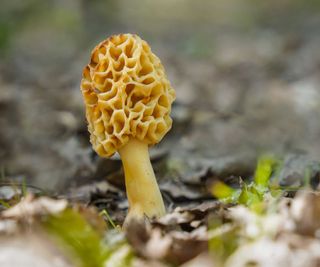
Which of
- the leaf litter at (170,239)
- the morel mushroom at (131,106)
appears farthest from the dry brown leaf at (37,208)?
the morel mushroom at (131,106)

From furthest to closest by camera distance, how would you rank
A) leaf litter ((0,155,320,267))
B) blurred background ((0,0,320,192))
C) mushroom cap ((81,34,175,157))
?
blurred background ((0,0,320,192)) < mushroom cap ((81,34,175,157)) < leaf litter ((0,155,320,267))

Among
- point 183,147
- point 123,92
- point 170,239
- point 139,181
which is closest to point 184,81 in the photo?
point 183,147

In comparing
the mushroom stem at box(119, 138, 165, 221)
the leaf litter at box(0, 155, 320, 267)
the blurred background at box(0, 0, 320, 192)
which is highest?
the blurred background at box(0, 0, 320, 192)

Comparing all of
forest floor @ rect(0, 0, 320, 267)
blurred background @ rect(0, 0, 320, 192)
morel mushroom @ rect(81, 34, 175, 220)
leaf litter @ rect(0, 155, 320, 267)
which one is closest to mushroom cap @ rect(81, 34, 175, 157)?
morel mushroom @ rect(81, 34, 175, 220)

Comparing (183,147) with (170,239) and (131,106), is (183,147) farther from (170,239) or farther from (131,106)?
(170,239)

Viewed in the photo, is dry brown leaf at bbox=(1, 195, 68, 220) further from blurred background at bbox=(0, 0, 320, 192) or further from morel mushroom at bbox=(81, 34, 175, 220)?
blurred background at bbox=(0, 0, 320, 192)

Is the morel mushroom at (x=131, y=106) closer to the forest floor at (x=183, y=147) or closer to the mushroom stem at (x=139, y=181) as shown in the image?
the mushroom stem at (x=139, y=181)

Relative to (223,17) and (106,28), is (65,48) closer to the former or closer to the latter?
(106,28)

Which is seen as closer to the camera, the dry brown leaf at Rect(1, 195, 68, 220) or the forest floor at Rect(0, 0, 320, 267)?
the forest floor at Rect(0, 0, 320, 267)
